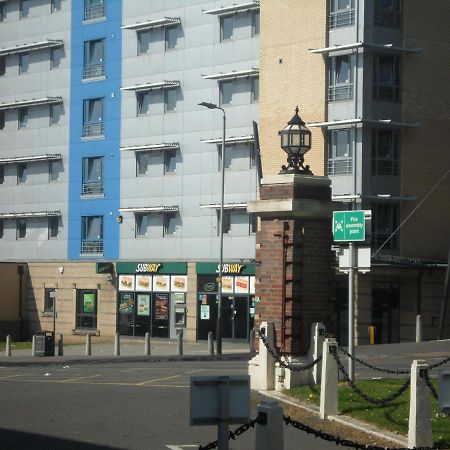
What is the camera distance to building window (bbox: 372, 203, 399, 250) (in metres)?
52.5

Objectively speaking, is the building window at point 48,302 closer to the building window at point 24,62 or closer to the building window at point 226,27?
the building window at point 24,62

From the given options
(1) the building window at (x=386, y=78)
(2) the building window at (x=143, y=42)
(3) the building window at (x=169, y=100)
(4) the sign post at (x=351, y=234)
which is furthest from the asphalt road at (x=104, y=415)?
(2) the building window at (x=143, y=42)

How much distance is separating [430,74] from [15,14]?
25592 millimetres

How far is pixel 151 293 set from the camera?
60375mm

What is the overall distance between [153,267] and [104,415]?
4039cm

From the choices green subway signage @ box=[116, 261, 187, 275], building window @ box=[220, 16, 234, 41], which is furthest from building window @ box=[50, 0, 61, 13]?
green subway signage @ box=[116, 261, 187, 275]

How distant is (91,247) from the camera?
63344 mm

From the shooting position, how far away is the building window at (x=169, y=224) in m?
59.6

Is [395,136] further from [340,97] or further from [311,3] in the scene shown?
[311,3]

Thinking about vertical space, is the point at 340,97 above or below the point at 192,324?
above

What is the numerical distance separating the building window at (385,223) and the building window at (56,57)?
2128 cm

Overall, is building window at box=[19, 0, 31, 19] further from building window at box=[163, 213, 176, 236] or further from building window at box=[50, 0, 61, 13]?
building window at box=[163, 213, 176, 236]

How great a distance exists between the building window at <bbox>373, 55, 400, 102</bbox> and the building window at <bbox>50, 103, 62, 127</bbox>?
19.8 metres

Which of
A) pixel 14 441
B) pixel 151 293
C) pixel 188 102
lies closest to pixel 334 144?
pixel 188 102
